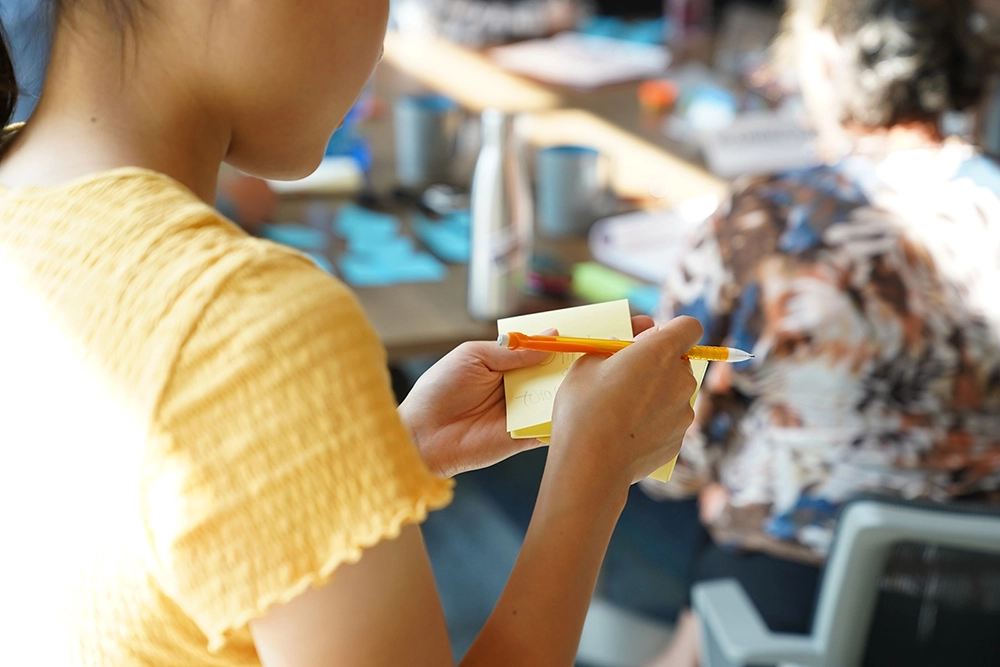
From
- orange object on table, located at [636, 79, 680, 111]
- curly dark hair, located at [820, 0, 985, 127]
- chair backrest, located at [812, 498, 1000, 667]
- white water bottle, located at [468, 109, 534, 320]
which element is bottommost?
chair backrest, located at [812, 498, 1000, 667]

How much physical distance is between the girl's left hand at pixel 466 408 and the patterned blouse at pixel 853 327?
1.64 ft

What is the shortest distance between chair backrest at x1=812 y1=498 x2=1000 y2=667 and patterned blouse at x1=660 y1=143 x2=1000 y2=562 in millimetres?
178

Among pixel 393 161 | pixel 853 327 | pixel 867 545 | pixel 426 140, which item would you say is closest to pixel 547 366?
pixel 867 545

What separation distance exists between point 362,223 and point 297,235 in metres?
0.13

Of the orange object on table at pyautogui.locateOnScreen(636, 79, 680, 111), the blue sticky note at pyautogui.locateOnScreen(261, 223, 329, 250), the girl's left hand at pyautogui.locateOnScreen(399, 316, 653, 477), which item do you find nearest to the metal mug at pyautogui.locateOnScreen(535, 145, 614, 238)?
the blue sticky note at pyautogui.locateOnScreen(261, 223, 329, 250)

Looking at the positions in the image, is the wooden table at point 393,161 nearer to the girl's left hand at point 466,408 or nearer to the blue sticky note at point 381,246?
the blue sticky note at point 381,246

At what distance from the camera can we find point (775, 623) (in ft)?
4.32

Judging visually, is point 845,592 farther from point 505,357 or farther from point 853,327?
point 505,357

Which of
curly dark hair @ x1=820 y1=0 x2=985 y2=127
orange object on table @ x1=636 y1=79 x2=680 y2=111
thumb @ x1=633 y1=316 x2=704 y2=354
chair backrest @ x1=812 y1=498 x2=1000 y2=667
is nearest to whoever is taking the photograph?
thumb @ x1=633 y1=316 x2=704 y2=354

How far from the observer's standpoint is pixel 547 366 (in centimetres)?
75

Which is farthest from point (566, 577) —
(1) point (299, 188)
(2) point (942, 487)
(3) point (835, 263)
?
(1) point (299, 188)

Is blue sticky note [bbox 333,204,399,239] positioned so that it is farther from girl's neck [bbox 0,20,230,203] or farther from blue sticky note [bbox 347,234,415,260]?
girl's neck [bbox 0,20,230,203]

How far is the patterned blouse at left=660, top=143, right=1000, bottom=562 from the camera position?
3.93 ft

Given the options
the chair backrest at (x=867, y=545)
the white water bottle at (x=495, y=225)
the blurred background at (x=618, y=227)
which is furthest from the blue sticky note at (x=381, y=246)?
the chair backrest at (x=867, y=545)
